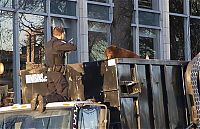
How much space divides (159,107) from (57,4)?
34.7 feet

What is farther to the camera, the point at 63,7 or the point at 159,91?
the point at 63,7

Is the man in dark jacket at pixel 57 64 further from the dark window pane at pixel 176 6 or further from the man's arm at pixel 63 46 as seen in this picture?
the dark window pane at pixel 176 6

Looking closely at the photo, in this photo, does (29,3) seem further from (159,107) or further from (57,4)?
(159,107)

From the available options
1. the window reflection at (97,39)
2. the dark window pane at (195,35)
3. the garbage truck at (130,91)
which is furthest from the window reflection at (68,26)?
the garbage truck at (130,91)

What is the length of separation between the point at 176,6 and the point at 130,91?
15551mm

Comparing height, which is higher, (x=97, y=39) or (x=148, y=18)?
(x=148, y=18)

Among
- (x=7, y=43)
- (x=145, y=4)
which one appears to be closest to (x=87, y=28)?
(x=7, y=43)

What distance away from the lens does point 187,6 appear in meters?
22.0

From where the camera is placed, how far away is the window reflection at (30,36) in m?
16.1

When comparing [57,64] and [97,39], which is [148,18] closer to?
[97,39]

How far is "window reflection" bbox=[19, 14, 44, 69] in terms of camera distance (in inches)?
635

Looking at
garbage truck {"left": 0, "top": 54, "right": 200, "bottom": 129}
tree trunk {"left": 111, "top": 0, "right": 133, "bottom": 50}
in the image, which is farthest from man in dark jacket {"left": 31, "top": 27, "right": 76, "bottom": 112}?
tree trunk {"left": 111, "top": 0, "right": 133, "bottom": 50}

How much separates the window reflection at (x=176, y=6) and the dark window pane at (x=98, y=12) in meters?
3.79

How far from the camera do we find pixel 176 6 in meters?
21.9
